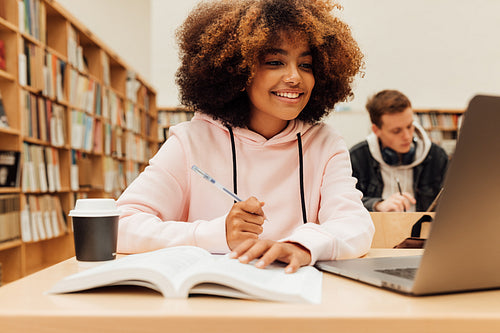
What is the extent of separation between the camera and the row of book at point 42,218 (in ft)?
10.3

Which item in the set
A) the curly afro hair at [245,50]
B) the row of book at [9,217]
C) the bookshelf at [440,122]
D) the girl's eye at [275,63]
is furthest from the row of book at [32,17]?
the bookshelf at [440,122]

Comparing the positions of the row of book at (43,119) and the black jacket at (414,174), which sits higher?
the row of book at (43,119)

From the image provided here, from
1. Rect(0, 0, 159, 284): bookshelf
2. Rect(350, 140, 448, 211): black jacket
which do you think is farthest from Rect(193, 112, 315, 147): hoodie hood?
Rect(0, 0, 159, 284): bookshelf

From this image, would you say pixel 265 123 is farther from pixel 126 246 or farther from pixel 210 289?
pixel 210 289

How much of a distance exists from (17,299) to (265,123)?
96cm

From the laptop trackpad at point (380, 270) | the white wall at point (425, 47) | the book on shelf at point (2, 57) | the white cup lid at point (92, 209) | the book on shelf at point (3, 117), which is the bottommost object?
the laptop trackpad at point (380, 270)

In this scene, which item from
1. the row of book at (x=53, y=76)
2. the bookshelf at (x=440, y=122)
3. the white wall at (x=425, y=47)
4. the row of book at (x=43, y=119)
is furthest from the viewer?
the white wall at (x=425, y=47)

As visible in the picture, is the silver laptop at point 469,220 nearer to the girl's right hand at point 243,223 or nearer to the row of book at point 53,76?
the girl's right hand at point 243,223

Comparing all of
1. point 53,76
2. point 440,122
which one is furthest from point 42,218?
point 440,122

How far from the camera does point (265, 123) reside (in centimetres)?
140

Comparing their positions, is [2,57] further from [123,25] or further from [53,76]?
[123,25]

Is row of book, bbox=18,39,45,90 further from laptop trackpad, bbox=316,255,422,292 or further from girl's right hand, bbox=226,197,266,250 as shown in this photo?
laptop trackpad, bbox=316,255,422,292

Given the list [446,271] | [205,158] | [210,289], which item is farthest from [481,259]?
[205,158]

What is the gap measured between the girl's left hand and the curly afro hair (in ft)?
2.15
